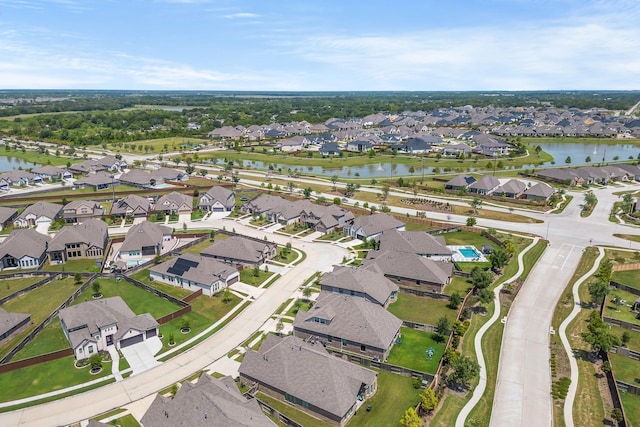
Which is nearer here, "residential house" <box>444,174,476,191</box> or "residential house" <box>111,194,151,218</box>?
"residential house" <box>111,194,151,218</box>

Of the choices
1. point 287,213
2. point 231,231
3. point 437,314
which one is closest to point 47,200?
point 231,231

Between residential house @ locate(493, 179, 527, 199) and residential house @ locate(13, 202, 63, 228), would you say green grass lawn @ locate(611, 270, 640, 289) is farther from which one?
residential house @ locate(13, 202, 63, 228)

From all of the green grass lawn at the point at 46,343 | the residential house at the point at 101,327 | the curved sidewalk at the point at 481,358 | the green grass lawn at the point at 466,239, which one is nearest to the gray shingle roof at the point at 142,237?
the green grass lawn at the point at 46,343

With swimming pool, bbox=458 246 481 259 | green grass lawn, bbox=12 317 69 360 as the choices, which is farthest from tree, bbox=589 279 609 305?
green grass lawn, bbox=12 317 69 360

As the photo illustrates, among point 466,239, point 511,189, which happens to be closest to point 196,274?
point 466,239

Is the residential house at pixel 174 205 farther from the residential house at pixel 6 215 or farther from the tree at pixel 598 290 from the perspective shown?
the tree at pixel 598 290

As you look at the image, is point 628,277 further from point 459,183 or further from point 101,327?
point 101,327
